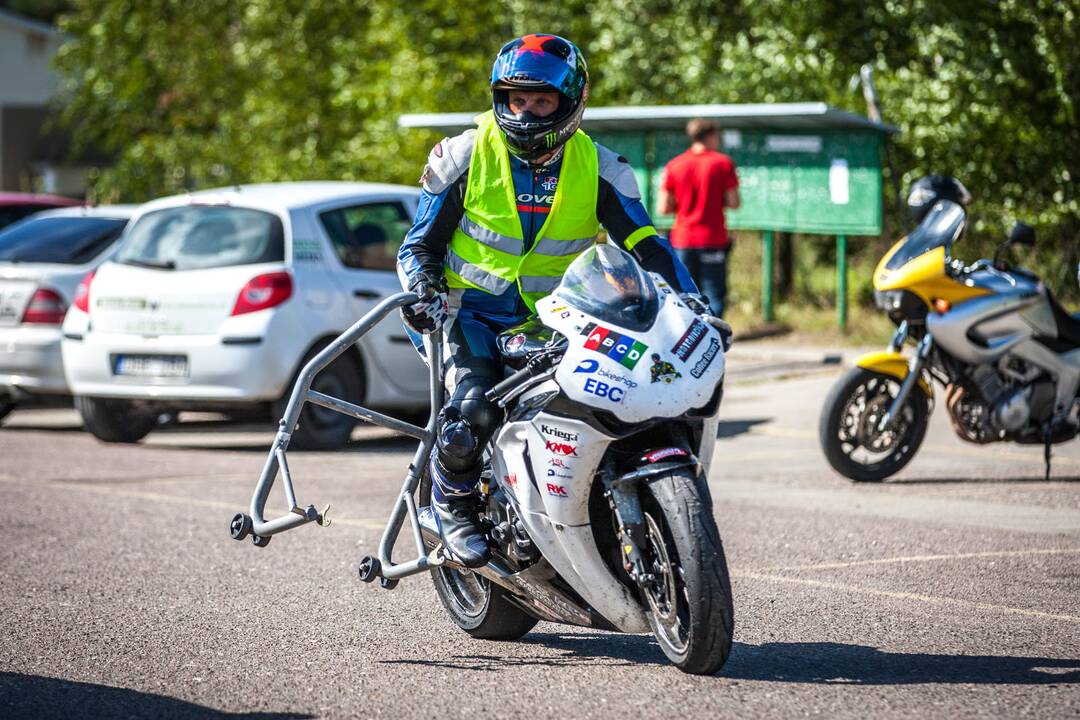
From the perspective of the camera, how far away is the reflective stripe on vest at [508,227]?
568 cm

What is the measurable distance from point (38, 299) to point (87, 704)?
27.2 ft

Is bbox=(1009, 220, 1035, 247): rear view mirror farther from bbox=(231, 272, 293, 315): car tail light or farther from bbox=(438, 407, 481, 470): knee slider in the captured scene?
bbox=(438, 407, 481, 470): knee slider

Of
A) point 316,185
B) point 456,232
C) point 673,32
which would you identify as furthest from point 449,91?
point 456,232

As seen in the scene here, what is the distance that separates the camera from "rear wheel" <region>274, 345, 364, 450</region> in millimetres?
11445

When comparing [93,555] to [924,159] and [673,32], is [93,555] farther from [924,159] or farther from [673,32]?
[673,32]

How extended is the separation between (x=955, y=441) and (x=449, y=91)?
12.7 m

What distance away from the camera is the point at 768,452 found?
442 inches

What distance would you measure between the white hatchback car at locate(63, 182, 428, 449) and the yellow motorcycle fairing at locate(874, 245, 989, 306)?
3.59 metres

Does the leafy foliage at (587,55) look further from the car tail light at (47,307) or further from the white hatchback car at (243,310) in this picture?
the car tail light at (47,307)

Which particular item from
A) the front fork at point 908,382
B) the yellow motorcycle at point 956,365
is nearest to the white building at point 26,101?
the yellow motorcycle at point 956,365

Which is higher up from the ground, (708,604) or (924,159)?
(924,159)

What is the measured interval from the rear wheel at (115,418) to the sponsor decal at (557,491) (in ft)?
24.0

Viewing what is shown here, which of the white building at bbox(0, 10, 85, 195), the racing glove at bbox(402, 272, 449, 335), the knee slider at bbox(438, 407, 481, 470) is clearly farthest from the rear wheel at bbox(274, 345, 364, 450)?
the white building at bbox(0, 10, 85, 195)

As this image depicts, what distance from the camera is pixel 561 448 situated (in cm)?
515
